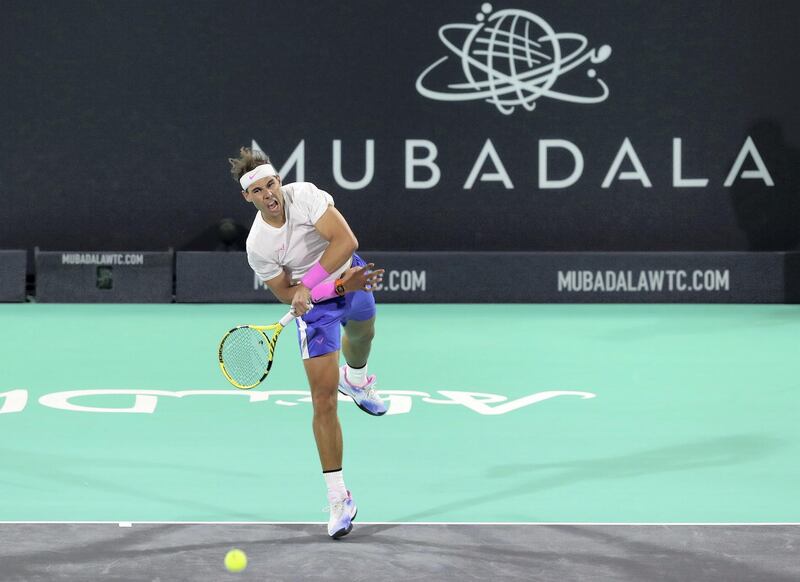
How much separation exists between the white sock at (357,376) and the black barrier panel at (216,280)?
8104 mm

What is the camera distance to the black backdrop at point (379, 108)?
15.3 metres

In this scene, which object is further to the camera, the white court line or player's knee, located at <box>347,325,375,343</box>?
player's knee, located at <box>347,325,375,343</box>

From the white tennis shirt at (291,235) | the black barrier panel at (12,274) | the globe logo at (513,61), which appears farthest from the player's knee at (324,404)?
the black barrier panel at (12,274)

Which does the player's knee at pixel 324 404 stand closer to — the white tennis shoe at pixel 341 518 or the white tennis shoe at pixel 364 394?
the white tennis shoe at pixel 341 518

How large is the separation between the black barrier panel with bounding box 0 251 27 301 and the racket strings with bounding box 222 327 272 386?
398 inches

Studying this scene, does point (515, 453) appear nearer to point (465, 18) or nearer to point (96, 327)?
point (96, 327)

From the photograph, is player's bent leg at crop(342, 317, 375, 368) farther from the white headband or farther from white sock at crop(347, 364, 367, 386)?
the white headband

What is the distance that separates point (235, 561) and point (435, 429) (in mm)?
3016

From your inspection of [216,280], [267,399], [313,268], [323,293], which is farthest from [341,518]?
[216,280]

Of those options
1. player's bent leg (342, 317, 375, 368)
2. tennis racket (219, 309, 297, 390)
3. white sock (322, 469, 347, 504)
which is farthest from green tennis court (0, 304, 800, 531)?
tennis racket (219, 309, 297, 390)

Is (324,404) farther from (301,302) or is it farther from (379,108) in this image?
(379,108)

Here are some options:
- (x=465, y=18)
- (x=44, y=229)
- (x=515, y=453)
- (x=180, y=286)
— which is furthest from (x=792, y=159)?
(x=515, y=453)

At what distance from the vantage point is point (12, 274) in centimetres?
1518

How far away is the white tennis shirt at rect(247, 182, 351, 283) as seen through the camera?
5750mm
